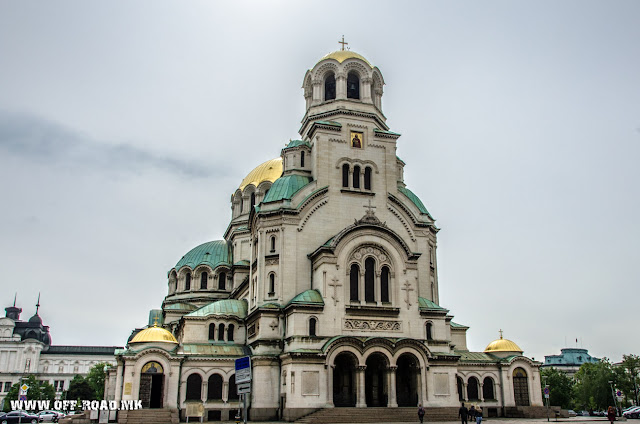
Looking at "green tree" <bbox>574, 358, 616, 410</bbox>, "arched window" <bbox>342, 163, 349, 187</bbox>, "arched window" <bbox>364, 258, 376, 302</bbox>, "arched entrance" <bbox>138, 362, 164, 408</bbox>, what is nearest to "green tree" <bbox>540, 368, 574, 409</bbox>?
"green tree" <bbox>574, 358, 616, 410</bbox>

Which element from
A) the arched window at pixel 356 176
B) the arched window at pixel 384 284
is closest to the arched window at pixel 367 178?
the arched window at pixel 356 176

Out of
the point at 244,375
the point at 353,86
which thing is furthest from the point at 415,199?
the point at 244,375

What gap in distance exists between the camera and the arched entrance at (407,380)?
38.8m

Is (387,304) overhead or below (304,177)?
below

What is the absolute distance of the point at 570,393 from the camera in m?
76.4

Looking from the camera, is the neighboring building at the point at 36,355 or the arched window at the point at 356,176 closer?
the arched window at the point at 356,176

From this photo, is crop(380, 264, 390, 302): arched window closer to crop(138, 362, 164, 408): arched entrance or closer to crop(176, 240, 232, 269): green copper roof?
crop(138, 362, 164, 408): arched entrance

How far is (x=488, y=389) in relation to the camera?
44.5m

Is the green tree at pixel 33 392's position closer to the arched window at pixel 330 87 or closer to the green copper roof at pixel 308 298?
the green copper roof at pixel 308 298

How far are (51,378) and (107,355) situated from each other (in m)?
11.3

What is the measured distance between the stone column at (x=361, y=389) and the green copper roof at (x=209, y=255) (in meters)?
23.2

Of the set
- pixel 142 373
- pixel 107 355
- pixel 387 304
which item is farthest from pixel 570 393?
pixel 107 355

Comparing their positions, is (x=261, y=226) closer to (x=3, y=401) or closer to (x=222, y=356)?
(x=222, y=356)

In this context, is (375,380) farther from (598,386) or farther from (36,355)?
(36,355)
